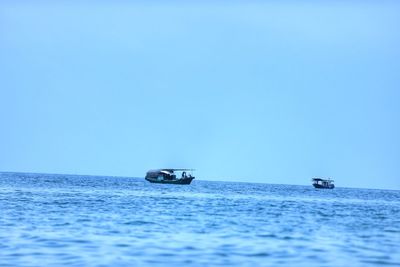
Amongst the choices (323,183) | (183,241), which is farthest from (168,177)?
(183,241)

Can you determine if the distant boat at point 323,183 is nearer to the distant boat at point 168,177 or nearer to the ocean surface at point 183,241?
the distant boat at point 168,177

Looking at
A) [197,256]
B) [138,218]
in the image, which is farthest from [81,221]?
[197,256]

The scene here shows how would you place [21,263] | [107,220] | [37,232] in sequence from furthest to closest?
[107,220] < [37,232] < [21,263]

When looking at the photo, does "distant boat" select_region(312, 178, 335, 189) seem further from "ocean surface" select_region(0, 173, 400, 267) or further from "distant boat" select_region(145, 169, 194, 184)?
"ocean surface" select_region(0, 173, 400, 267)

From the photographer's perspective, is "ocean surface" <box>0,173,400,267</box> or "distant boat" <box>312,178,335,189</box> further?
"distant boat" <box>312,178,335,189</box>

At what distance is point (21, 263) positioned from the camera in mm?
20812

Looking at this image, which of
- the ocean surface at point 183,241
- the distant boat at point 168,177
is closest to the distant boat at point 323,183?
the distant boat at point 168,177

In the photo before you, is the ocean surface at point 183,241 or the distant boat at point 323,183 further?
the distant boat at point 323,183

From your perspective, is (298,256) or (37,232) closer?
(298,256)

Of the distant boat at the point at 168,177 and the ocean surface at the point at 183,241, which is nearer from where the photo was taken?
the ocean surface at the point at 183,241

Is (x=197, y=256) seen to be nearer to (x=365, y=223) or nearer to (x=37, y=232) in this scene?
(x=37, y=232)

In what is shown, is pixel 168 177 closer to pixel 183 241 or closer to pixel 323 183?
pixel 323 183

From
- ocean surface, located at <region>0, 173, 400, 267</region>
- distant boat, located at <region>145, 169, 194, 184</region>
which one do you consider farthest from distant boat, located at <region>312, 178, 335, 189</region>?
ocean surface, located at <region>0, 173, 400, 267</region>

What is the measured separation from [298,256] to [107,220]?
630 inches
